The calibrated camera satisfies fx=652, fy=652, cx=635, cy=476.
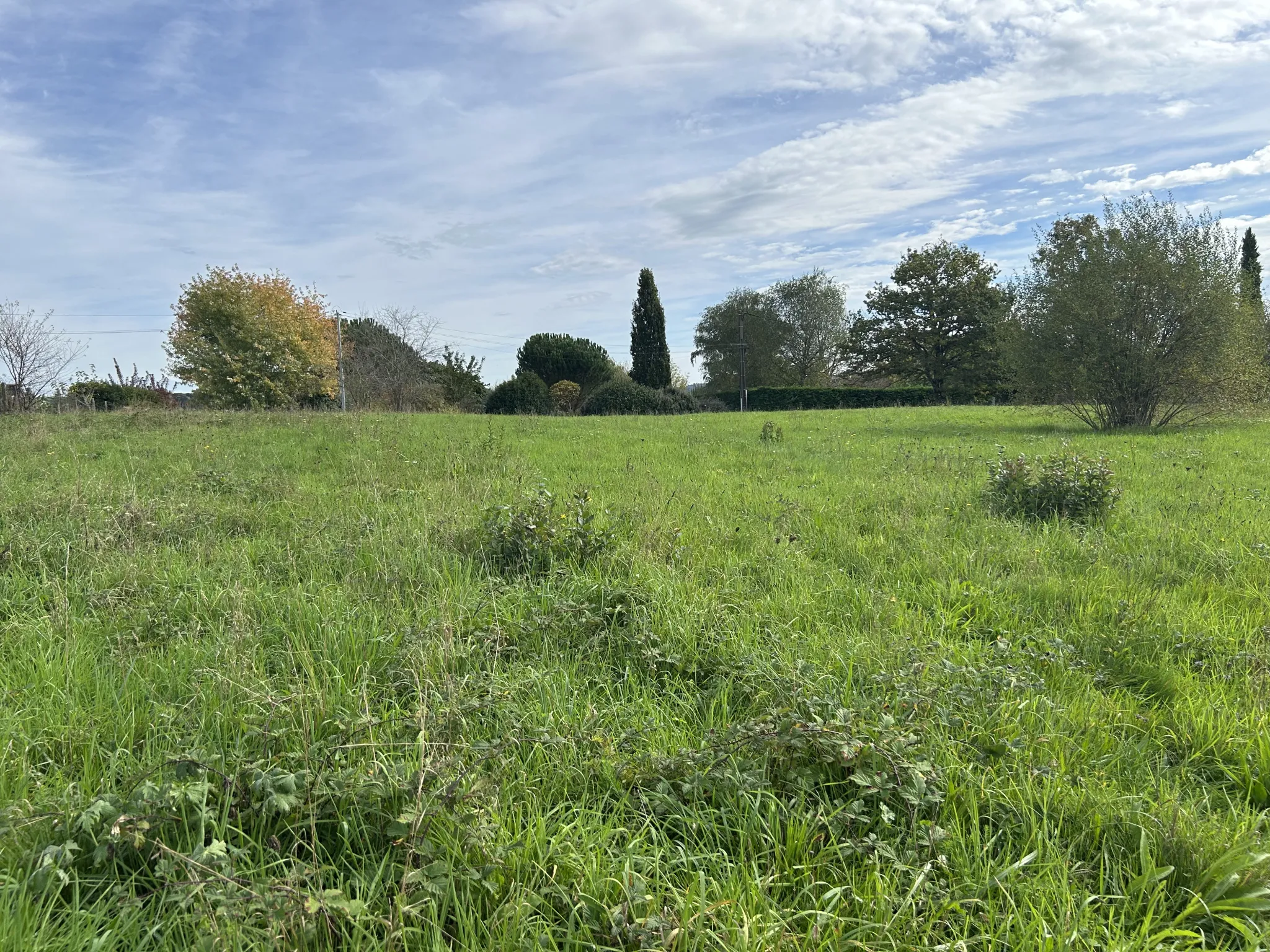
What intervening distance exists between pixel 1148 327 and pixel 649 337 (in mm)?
34984

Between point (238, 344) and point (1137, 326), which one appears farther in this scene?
point (238, 344)

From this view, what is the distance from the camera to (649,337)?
47.1 metres

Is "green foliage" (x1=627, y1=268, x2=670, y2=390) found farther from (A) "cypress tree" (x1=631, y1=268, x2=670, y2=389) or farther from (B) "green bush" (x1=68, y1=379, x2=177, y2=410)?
(B) "green bush" (x1=68, y1=379, x2=177, y2=410)

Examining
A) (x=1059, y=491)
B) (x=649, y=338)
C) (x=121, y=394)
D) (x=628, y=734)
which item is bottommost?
(x=628, y=734)

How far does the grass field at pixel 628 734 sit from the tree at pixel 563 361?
36184 mm

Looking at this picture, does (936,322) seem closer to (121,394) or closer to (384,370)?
(384,370)

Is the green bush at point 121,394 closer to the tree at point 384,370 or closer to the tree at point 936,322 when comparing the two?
the tree at point 384,370

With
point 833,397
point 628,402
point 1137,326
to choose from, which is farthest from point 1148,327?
point 833,397

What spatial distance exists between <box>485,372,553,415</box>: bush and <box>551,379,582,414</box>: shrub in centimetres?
311

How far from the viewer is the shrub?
36.9m

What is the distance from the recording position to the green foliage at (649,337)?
4706cm

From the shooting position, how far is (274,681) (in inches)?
109

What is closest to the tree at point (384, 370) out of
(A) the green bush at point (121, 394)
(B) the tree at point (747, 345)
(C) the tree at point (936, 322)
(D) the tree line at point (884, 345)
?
(D) the tree line at point (884, 345)

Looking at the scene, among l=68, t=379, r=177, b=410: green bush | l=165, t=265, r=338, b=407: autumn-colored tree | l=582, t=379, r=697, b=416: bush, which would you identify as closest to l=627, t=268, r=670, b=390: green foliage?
l=582, t=379, r=697, b=416: bush
